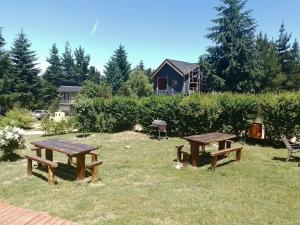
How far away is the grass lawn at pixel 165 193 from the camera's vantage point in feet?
20.5

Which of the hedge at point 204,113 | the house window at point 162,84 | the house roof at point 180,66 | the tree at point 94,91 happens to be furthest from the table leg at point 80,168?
the house window at point 162,84

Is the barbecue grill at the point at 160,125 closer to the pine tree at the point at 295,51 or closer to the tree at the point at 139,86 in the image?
the tree at the point at 139,86

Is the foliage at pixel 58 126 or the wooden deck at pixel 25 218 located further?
the foliage at pixel 58 126

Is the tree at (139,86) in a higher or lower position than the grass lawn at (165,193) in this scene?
higher

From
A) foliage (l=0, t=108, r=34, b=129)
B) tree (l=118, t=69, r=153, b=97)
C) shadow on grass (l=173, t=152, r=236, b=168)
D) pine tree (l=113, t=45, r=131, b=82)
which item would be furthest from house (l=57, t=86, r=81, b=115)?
shadow on grass (l=173, t=152, r=236, b=168)

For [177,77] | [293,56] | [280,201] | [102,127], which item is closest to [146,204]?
[280,201]

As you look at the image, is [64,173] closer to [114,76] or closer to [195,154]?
[195,154]

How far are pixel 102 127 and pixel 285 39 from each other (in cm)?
4317

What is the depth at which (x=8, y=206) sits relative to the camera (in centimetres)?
685

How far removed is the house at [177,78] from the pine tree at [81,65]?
42328mm

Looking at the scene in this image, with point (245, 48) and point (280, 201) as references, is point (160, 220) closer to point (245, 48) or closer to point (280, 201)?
point (280, 201)

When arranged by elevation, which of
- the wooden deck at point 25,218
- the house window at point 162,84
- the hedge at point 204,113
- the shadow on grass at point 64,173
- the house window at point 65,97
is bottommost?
the wooden deck at point 25,218

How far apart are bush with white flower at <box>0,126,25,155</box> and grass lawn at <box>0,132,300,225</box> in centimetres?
64

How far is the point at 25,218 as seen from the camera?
6129mm
